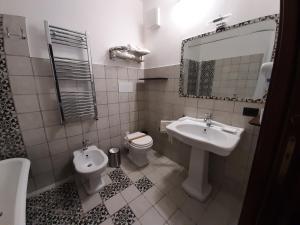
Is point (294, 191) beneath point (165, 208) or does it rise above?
above

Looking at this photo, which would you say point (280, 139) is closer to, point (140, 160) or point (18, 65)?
point (140, 160)

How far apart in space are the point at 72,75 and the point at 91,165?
1114 millimetres

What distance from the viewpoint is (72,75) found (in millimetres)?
1533

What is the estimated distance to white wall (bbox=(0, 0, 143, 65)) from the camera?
127 centimetres

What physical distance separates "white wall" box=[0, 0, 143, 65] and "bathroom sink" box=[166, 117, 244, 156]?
4.39 feet

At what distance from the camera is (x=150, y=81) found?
2.21m

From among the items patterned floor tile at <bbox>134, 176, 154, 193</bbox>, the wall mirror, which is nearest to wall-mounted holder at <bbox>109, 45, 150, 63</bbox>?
the wall mirror

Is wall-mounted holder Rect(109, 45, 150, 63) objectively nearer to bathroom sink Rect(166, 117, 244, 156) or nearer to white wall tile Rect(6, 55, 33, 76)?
white wall tile Rect(6, 55, 33, 76)

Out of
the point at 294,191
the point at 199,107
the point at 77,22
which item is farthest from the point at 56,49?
the point at 294,191

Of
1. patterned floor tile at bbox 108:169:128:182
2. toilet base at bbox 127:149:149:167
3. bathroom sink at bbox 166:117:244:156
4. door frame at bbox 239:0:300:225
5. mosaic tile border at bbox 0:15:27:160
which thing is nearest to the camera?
door frame at bbox 239:0:300:225

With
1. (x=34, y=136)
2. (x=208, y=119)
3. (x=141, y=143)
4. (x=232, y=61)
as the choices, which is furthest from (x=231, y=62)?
(x=34, y=136)

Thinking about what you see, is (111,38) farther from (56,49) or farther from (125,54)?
(56,49)

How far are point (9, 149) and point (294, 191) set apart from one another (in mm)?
2080

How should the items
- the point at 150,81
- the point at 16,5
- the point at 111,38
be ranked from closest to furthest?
the point at 16,5 < the point at 111,38 < the point at 150,81
